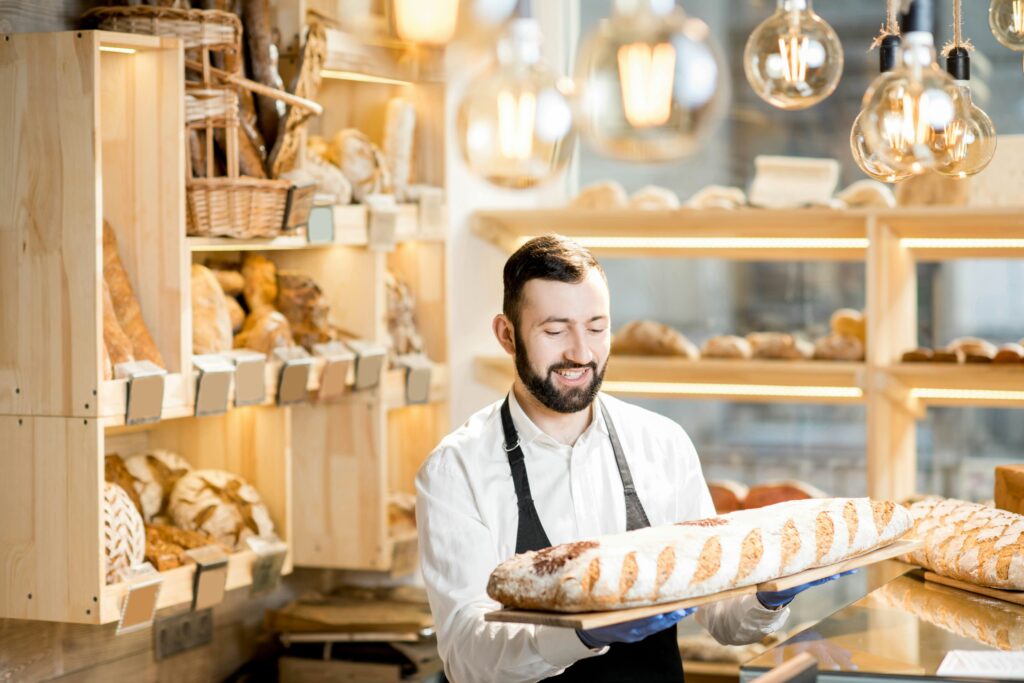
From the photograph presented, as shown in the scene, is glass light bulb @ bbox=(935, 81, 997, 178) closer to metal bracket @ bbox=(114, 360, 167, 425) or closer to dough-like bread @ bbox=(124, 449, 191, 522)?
metal bracket @ bbox=(114, 360, 167, 425)

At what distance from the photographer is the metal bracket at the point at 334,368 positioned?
305cm

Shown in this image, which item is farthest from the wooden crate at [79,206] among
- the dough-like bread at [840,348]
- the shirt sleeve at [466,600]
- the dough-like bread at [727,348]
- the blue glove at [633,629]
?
the dough-like bread at [840,348]

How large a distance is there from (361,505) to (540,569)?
1.62 metres

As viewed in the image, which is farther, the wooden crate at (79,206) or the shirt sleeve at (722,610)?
the wooden crate at (79,206)

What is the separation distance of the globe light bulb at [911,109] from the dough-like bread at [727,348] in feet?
7.01

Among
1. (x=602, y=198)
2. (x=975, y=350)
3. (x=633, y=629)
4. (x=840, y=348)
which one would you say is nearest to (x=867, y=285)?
(x=840, y=348)

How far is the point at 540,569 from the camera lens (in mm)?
1733

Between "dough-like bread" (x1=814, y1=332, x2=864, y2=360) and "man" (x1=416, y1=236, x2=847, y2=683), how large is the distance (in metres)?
1.40

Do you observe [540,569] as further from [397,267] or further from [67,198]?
[397,267]

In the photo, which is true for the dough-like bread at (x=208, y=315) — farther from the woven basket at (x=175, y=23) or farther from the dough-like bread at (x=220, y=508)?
the woven basket at (x=175, y=23)

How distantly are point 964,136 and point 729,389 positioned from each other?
209 centimetres

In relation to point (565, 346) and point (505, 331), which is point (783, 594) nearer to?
point (565, 346)

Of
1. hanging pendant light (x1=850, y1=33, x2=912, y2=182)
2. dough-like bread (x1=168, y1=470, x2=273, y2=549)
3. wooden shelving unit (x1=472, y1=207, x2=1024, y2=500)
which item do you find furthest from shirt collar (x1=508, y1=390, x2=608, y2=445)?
wooden shelving unit (x1=472, y1=207, x2=1024, y2=500)

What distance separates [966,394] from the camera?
139 inches
